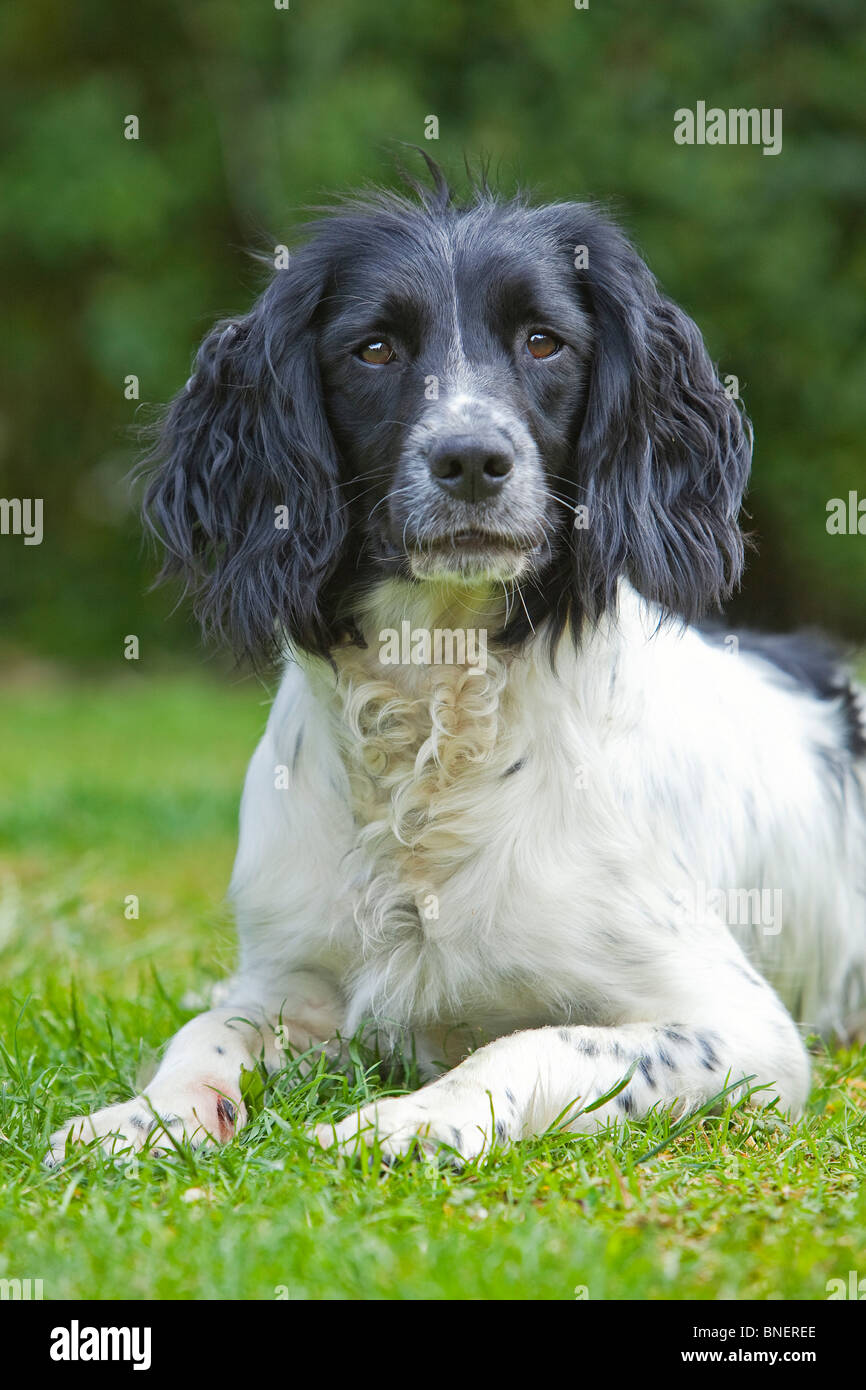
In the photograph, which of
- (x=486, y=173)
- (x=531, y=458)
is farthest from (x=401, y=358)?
(x=486, y=173)

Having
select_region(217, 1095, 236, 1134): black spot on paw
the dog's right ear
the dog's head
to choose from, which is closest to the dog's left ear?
the dog's head

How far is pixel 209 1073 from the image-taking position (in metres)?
3.21

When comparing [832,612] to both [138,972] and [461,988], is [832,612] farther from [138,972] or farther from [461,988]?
[461,988]

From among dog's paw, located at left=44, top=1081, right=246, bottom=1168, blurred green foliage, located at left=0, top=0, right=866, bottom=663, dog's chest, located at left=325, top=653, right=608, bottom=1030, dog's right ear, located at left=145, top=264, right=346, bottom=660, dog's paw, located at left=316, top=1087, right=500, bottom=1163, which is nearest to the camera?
dog's paw, located at left=316, top=1087, right=500, bottom=1163

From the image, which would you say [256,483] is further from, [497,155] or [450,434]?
[497,155]

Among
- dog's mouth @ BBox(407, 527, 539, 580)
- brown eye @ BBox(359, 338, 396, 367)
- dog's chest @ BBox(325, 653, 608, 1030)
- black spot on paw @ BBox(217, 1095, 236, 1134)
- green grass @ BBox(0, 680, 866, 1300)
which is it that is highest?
brown eye @ BBox(359, 338, 396, 367)

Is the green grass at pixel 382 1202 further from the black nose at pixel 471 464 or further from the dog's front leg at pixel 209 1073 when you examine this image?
the black nose at pixel 471 464

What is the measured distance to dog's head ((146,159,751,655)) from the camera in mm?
3229

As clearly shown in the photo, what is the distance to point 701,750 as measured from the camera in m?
3.70

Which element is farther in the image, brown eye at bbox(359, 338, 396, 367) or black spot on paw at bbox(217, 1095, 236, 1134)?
brown eye at bbox(359, 338, 396, 367)

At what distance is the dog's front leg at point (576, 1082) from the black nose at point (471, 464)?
1.05 metres

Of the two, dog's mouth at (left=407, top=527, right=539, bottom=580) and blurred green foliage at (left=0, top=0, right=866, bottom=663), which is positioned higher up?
blurred green foliage at (left=0, top=0, right=866, bottom=663)

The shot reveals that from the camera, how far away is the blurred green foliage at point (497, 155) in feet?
40.8

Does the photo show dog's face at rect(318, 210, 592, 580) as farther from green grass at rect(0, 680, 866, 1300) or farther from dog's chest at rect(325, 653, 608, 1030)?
green grass at rect(0, 680, 866, 1300)
